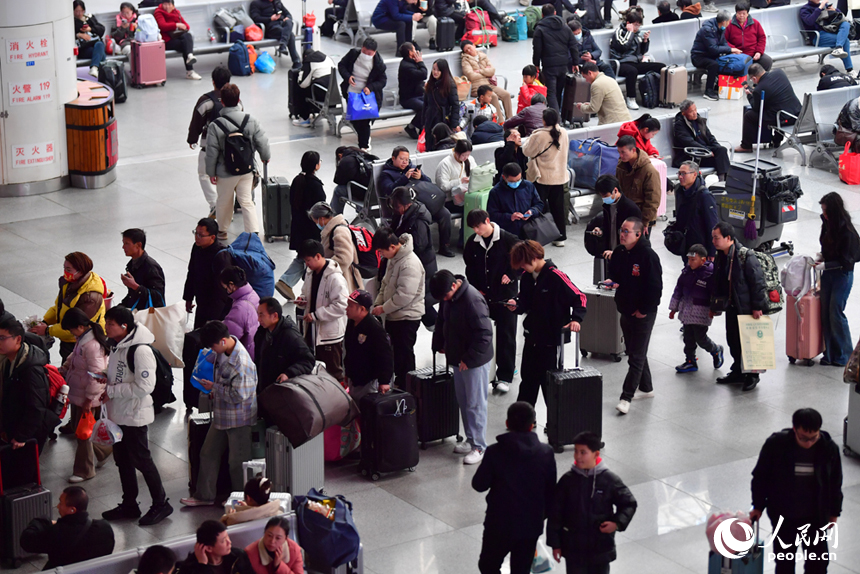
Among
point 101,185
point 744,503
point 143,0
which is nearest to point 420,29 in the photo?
point 143,0

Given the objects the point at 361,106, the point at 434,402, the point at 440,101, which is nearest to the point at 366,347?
the point at 434,402

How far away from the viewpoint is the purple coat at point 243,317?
34.1 feet

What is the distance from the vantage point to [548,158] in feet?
49.0

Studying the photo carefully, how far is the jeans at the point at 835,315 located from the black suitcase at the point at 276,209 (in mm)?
6427

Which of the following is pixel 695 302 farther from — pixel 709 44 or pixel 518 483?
pixel 709 44

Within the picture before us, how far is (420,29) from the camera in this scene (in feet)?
93.6

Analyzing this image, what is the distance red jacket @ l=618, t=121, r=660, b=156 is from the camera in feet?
52.0

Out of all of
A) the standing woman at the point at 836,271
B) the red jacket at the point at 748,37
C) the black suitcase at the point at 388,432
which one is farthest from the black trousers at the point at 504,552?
the red jacket at the point at 748,37

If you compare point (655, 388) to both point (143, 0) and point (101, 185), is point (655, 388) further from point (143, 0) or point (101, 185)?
point (143, 0)

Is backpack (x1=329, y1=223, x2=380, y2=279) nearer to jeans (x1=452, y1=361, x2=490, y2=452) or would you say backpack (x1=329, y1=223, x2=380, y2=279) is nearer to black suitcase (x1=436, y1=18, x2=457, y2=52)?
jeans (x1=452, y1=361, x2=490, y2=452)

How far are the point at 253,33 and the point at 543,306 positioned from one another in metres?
15.6

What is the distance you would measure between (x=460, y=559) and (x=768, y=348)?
157 inches

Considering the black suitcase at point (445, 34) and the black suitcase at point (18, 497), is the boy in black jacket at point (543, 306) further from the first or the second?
the black suitcase at point (445, 34)

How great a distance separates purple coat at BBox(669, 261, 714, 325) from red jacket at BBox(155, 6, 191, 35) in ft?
47.6
